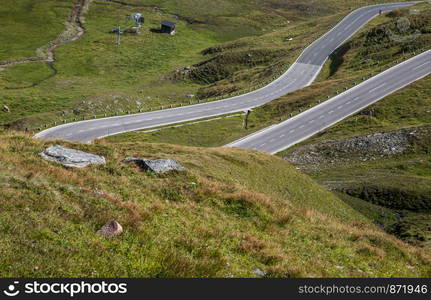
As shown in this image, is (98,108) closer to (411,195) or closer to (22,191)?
(411,195)

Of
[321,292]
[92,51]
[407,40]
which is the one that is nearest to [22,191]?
[321,292]

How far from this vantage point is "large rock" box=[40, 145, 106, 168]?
21312 millimetres

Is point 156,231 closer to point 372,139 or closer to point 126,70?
point 372,139

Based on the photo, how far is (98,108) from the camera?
85312 mm

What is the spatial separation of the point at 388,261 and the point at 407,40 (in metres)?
97.6

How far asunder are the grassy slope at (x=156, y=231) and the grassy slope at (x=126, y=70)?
5850 centimetres

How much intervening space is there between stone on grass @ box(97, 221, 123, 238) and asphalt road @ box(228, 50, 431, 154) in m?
51.0

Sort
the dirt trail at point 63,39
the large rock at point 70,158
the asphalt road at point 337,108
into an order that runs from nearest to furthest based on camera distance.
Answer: the large rock at point 70,158 → the asphalt road at point 337,108 → the dirt trail at point 63,39

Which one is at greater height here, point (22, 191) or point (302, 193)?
point (22, 191)

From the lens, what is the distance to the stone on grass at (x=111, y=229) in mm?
13961

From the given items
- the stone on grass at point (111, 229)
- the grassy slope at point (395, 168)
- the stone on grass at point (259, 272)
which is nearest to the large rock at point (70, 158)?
the stone on grass at point (111, 229)

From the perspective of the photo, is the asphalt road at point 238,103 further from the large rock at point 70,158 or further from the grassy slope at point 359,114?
the large rock at point 70,158

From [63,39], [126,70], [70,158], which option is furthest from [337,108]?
[63,39]

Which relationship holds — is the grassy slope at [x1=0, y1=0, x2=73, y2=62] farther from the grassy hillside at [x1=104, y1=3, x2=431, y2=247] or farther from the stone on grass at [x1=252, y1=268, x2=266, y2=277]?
the stone on grass at [x1=252, y1=268, x2=266, y2=277]
